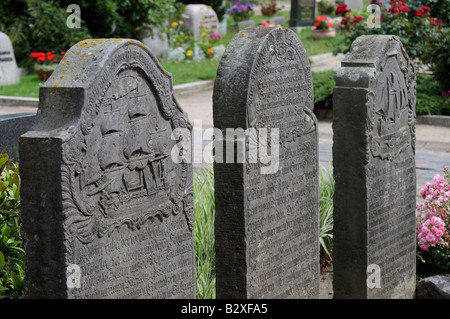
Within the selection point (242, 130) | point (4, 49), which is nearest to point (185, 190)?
point (242, 130)

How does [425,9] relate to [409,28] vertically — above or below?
above

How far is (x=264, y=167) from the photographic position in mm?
4066

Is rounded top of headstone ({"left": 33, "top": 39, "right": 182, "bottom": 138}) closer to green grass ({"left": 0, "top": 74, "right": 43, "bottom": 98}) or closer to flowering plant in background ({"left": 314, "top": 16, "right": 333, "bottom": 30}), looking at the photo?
green grass ({"left": 0, "top": 74, "right": 43, "bottom": 98})

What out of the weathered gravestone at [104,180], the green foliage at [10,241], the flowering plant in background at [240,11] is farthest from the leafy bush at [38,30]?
the weathered gravestone at [104,180]

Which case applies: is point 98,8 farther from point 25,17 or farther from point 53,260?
point 53,260

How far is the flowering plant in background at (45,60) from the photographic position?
47.4 feet

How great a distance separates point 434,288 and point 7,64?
37.3ft

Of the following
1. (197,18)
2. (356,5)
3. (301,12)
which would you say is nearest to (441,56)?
(197,18)

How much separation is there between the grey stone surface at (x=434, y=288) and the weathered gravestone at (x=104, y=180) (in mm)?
1993

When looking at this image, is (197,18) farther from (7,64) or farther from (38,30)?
(7,64)

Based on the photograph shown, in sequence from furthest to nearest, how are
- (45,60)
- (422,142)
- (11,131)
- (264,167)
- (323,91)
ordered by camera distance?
(45,60), (323,91), (422,142), (11,131), (264,167)

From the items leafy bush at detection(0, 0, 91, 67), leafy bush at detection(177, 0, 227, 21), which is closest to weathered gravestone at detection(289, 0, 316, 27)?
leafy bush at detection(177, 0, 227, 21)

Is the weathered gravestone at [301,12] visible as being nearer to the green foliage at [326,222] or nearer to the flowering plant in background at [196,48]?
the flowering plant in background at [196,48]
